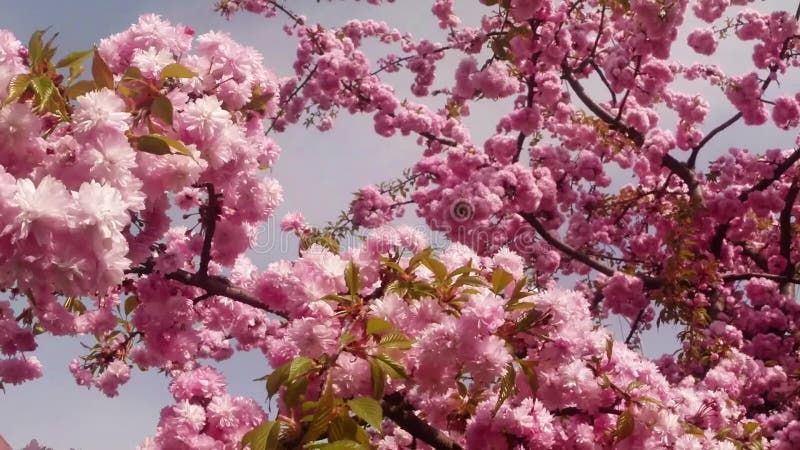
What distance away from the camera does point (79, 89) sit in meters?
2.35

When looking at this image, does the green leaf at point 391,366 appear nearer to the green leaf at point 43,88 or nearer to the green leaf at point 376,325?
the green leaf at point 376,325

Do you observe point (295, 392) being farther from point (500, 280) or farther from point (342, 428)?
point (500, 280)

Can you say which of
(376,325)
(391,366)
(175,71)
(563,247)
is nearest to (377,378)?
(391,366)

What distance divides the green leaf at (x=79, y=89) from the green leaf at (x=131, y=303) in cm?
183

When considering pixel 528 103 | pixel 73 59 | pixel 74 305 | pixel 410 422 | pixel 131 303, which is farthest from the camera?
pixel 528 103

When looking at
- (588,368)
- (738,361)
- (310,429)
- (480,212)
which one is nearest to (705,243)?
(738,361)

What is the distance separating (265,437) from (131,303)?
7.17 ft

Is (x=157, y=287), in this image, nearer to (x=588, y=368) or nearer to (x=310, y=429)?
(x=310, y=429)

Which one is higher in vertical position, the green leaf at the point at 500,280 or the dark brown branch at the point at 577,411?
the green leaf at the point at 500,280

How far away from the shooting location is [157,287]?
374cm

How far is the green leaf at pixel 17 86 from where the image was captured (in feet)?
6.97

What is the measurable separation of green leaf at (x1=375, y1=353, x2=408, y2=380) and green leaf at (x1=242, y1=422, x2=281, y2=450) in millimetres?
395

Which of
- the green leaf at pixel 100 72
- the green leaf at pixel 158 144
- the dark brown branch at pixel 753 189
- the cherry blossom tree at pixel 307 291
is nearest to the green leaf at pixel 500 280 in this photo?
the cherry blossom tree at pixel 307 291

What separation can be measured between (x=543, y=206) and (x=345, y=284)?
5959mm
